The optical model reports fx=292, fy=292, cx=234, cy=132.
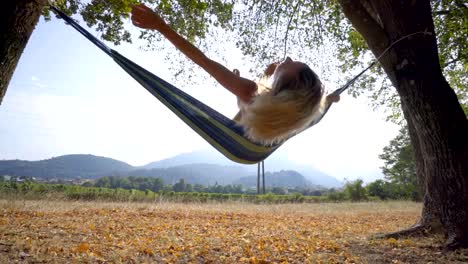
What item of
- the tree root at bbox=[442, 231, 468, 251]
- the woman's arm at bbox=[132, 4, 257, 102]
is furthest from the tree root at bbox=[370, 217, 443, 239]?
the woman's arm at bbox=[132, 4, 257, 102]

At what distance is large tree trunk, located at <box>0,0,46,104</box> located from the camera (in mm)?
1159

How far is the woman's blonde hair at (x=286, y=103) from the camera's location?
1.48 meters

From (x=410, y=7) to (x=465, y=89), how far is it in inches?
246

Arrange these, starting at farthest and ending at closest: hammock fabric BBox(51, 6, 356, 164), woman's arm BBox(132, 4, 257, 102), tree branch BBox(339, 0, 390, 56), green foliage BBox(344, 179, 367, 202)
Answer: green foliage BBox(344, 179, 367, 202) → tree branch BBox(339, 0, 390, 56) → hammock fabric BBox(51, 6, 356, 164) → woman's arm BBox(132, 4, 257, 102)

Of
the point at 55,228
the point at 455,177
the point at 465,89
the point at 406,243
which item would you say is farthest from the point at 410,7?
the point at 465,89

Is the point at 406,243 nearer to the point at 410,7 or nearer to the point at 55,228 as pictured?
the point at 410,7

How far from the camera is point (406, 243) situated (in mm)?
3133

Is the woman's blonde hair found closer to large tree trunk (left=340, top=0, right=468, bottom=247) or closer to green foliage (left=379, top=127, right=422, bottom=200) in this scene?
large tree trunk (left=340, top=0, right=468, bottom=247)

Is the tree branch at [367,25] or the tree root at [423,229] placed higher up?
the tree branch at [367,25]

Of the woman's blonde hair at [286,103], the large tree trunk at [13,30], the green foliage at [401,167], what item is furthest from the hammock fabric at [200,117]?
the green foliage at [401,167]

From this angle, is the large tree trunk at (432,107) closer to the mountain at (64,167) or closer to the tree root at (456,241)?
the tree root at (456,241)

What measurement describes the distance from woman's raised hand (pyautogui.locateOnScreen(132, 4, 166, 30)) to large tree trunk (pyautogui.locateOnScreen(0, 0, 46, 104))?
405mm

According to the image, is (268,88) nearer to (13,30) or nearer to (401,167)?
(13,30)

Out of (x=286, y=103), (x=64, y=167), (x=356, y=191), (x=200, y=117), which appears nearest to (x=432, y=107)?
(x=286, y=103)
